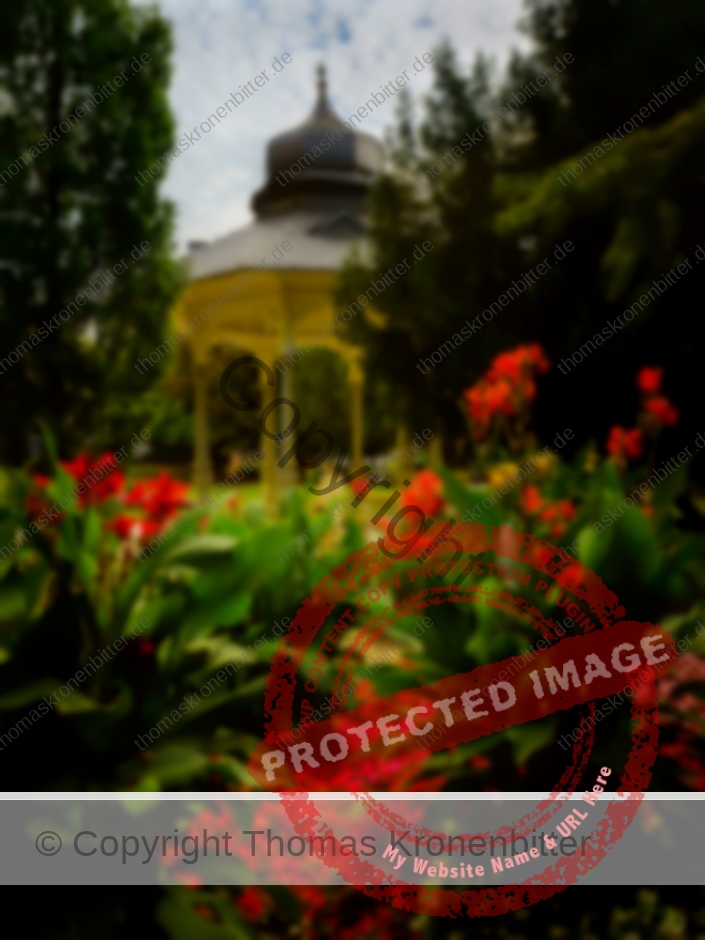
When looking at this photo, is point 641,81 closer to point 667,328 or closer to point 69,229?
point 667,328

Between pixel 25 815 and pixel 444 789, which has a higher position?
pixel 25 815

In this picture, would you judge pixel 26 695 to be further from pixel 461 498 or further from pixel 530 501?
pixel 530 501

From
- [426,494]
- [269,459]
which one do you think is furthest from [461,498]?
[269,459]

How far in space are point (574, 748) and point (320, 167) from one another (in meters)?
0.92

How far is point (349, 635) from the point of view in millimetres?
995

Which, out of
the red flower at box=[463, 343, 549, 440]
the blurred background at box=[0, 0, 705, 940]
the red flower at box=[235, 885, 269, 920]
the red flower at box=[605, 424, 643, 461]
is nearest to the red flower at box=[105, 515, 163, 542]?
the blurred background at box=[0, 0, 705, 940]

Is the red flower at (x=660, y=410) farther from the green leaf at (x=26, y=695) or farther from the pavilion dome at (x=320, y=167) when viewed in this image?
the green leaf at (x=26, y=695)

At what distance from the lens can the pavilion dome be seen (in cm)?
98

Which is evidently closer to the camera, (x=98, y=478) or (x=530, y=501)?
(x=98, y=478)

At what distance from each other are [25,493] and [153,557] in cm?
26

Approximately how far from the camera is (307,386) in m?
1.06

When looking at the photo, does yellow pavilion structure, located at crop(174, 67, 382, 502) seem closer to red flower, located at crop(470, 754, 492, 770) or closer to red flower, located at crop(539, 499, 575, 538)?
red flower, located at crop(539, 499, 575, 538)

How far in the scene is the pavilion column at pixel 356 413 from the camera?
3.45 feet

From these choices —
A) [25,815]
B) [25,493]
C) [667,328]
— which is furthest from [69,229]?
[667,328]
